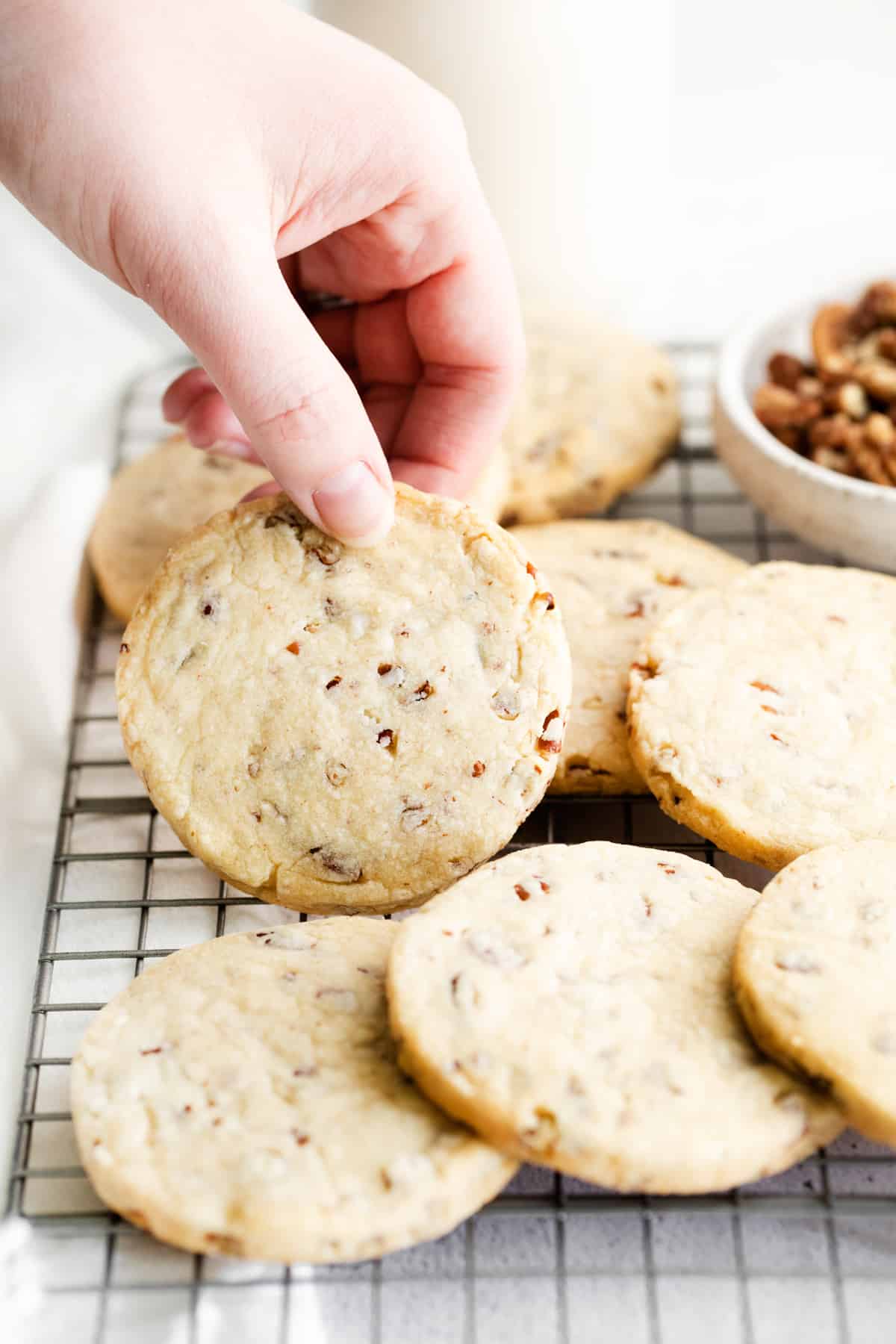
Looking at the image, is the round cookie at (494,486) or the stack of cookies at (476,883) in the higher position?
the round cookie at (494,486)

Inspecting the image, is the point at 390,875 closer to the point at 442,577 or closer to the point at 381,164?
the point at 442,577

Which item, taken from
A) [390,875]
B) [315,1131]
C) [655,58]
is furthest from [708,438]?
[315,1131]

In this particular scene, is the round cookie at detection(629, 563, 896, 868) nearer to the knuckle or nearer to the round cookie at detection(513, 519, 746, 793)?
the round cookie at detection(513, 519, 746, 793)

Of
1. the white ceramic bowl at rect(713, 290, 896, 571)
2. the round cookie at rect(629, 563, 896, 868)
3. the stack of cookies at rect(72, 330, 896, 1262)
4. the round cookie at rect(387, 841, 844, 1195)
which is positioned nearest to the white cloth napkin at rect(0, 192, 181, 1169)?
the stack of cookies at rect(72, 330, 896, 1262)

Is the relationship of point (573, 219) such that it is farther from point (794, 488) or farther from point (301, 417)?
point (301, 417)

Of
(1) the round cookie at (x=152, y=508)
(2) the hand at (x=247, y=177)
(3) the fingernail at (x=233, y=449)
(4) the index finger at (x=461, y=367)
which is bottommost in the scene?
(1) the round cookie at (x=152, y=508)

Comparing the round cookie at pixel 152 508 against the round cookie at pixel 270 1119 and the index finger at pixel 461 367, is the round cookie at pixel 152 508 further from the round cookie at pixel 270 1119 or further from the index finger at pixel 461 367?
the round cookie at pixel 270 1119

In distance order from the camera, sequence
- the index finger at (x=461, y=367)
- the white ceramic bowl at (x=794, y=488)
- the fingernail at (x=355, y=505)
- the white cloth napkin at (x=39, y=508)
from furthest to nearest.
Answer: the white ceramic bowl at (x=794, y=488), the index finger at (x=461, y=367), the white cloth napkin at (x=39, y=508), the fingernail at (x=355, y=505)

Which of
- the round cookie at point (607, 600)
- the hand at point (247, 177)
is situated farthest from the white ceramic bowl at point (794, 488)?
the hand at point (247, 177)
